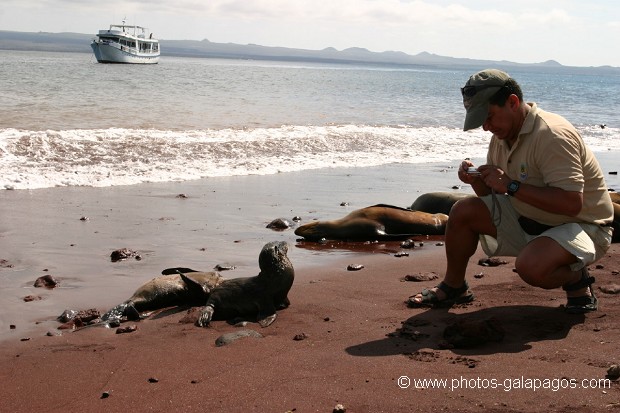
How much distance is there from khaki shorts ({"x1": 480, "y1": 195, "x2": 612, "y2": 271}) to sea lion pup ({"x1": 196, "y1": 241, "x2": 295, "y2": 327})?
1.41 metres

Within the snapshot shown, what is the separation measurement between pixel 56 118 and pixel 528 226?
1544cm

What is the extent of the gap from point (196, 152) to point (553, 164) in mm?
10058

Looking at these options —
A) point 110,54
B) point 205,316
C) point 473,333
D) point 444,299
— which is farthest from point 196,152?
point 110,54

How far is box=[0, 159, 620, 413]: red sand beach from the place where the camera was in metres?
3.62

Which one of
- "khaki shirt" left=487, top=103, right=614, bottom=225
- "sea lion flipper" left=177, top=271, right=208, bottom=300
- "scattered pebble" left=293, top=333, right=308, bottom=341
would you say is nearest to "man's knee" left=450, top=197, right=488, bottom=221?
"khaki shirt" left=487, top=103, right=614, bottom=225

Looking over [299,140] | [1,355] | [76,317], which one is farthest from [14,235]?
[299,140]

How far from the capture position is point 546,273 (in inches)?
179

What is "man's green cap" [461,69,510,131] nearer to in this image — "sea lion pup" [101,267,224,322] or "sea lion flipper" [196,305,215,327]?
"sea lion flipper" [196,305,215,327]

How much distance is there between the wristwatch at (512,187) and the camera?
442 centimetres

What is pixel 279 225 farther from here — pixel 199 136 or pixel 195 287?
pixel 199 136

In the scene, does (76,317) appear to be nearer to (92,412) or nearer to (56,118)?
(92,412)

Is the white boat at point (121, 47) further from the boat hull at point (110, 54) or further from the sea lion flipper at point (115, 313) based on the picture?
the sea lion flipper at point (115, 313)

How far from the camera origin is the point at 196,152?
13.9 meters

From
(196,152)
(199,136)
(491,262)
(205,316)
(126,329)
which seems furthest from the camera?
(199,136)
